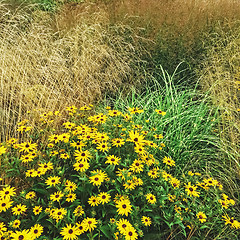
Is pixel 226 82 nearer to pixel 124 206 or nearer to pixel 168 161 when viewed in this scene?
pixel 168 161

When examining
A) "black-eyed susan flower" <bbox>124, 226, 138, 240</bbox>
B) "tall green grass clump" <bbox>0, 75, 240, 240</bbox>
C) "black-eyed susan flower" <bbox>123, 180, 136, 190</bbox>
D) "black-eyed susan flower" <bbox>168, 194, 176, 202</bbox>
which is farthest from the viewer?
"black-eyed susan flower" <bbox>168, 194, 176, 202</bbox>

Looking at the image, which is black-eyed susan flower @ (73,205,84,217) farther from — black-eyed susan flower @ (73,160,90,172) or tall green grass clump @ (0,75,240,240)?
black-eyed susan flower @ (73,160,90,172)

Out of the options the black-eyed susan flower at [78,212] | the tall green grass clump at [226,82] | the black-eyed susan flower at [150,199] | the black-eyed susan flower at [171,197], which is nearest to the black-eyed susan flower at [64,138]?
the black-eyed susan flower at [78,212]

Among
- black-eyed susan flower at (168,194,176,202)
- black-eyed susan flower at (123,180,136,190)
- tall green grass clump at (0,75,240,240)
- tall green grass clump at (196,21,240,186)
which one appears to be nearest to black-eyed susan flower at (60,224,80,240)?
tall green grass clump at (0,75,240,240)

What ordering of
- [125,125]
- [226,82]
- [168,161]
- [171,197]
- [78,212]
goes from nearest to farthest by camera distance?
[78,212] → [171,197] → [168,161] → [125,125] → [226,82]

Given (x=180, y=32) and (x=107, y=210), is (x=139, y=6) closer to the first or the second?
(x=180, y=32)

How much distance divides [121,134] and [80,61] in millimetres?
1745

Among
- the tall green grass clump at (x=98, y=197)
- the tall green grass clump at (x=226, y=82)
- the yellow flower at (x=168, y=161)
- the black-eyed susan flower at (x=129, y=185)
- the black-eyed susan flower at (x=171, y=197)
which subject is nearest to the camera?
the tall green grass clump at (x=98, y=197)

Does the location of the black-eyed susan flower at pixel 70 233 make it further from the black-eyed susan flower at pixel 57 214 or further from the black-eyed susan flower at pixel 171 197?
the black-eyed susan flower at pixel 171 197

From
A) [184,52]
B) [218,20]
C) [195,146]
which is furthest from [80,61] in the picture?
[218,20]

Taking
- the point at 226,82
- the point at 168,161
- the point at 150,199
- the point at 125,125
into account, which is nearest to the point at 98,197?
the point at 150,199

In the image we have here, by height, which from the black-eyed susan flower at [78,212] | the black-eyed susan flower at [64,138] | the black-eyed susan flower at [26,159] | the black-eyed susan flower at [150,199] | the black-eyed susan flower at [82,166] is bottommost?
the black-eyed susan flower at [150,199]

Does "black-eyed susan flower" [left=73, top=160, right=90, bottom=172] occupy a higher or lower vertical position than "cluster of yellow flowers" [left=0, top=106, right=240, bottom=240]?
higher

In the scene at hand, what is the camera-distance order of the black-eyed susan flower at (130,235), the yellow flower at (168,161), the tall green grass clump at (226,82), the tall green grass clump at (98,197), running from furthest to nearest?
the tall green grass clump at (226,82), the yellow flower at (168,161), the tall green grass clump at (98,197), the black-eyed susan flower at (130,235)
